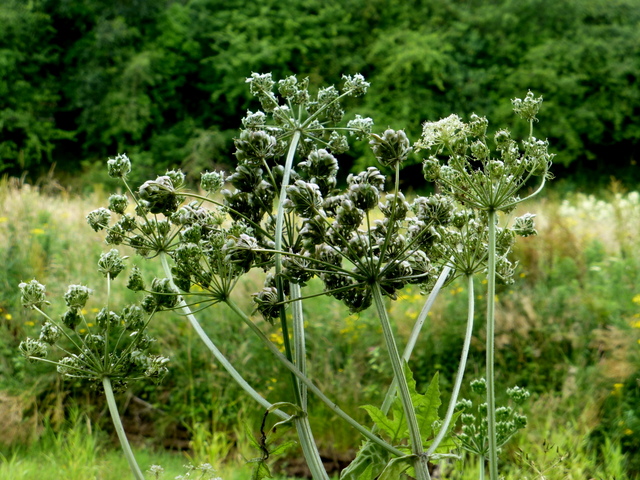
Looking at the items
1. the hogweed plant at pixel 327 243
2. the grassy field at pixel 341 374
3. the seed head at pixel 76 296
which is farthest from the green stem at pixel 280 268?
the grassy field at pixel 341 374

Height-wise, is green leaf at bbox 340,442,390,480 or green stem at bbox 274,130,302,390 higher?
green stem at bbox 274,130,302,390

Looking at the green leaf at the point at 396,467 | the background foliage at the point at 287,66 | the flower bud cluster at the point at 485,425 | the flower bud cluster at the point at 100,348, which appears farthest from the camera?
the background foliage at the point at 287,66

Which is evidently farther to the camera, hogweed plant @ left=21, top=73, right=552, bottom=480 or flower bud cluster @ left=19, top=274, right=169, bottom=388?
flower bud cluster @ left=19, top=274, right=169, bottom=388

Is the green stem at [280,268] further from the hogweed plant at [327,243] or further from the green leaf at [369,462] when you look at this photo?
the green leaf at [369,462]

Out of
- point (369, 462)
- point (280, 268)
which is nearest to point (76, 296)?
point (280, 268)

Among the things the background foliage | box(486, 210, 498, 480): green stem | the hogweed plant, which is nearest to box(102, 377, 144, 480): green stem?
the hogweed plant

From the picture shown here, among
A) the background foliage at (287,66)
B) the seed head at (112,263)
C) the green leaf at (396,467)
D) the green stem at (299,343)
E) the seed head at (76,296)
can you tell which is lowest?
the green leaf at (396,467)

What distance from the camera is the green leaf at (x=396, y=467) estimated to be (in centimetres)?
94

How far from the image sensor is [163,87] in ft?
73.2

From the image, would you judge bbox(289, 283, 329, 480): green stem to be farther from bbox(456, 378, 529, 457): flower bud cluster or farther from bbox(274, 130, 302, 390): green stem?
bbox(456, 378, 529, 457): flower bud cluster

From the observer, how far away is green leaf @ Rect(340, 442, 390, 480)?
40.1 inches

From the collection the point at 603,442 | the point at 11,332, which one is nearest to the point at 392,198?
the point at 603,442

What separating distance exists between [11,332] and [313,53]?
60.3 ft

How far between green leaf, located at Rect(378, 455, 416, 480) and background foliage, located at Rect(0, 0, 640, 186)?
18.6 metres
